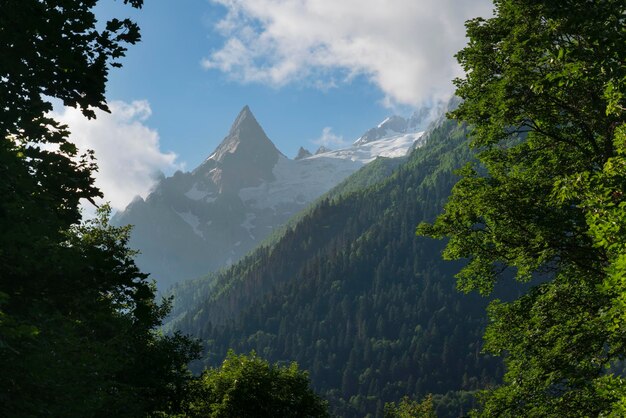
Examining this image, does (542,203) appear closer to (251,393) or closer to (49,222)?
(49,222)

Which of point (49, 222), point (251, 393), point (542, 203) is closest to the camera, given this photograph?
point (49, 222)

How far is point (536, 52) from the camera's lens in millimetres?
14625

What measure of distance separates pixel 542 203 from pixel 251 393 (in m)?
23.3

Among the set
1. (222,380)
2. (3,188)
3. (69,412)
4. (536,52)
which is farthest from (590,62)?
(222,380)

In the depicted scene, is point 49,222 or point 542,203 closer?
point 49,222

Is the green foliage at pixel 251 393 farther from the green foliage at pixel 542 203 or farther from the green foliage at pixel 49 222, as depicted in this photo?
the green foliage at pixel 542 203

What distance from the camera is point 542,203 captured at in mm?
14547

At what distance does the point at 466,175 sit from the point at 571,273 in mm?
4105

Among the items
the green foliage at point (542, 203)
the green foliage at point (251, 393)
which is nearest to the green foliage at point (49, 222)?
the green foliage at point (542, 203)

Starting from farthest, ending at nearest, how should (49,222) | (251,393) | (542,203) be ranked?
(251,393), (542,203), (49,222)

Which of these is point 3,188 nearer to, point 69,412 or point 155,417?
point 69,412

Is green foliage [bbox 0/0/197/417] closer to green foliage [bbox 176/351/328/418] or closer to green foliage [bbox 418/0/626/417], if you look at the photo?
green foliage [bbox 418/0/626/417]

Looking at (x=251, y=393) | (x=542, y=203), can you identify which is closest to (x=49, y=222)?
(x=542, y=203)

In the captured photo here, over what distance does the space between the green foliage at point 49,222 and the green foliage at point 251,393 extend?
18.0m
